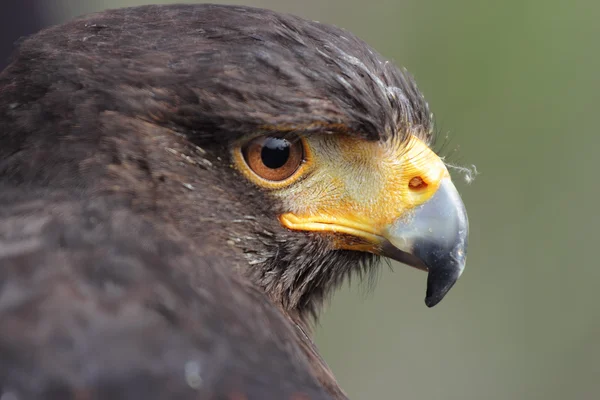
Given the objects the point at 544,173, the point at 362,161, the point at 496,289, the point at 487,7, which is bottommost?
the point at 496,289

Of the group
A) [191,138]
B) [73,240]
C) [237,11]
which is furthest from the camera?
[237,11]

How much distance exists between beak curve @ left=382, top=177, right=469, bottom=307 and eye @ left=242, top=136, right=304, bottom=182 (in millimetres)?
352

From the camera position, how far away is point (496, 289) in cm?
737

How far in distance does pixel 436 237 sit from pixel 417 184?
0.17 m

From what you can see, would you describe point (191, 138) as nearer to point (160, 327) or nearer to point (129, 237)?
point (129, 237)

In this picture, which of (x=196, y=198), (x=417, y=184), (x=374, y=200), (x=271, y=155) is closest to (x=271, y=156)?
(x=271, y=155)

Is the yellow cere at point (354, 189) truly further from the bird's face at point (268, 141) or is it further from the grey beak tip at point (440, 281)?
the grey beak tip at point (440, 281)

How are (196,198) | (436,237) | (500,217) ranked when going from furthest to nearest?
(500,217)
(436,237)
(196,198)

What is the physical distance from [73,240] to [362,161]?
845 mm

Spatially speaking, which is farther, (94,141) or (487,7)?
(487,7)

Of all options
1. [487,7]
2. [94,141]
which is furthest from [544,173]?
[94,141]

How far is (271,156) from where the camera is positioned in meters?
2.59

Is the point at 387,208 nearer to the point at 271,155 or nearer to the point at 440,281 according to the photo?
the point at 440,281

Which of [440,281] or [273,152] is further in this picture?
[440,281]
